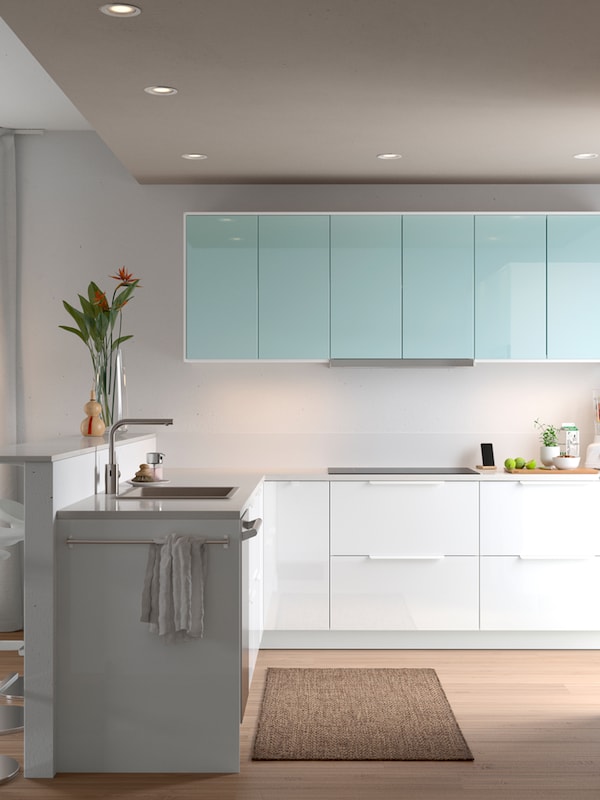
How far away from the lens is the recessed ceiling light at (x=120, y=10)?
8.86ft

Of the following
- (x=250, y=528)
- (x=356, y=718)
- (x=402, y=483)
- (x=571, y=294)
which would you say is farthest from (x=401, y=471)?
(x=250, y=528)

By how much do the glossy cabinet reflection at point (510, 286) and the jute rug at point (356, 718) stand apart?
1789 millimetres

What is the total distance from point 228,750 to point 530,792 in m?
1.04

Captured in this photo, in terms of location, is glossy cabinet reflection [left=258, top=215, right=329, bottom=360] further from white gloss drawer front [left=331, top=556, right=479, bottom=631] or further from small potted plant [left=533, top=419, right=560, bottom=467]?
small potted plant [left=533, top=419, right=560, bottom=467]

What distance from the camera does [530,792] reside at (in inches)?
118

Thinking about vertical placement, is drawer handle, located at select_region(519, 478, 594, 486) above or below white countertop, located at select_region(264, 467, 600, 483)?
below

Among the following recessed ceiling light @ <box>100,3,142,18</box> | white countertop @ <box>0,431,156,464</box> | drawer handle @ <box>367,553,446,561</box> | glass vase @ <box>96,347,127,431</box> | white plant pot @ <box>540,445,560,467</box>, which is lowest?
drawer handle @ <box>367,553,446,561</box>

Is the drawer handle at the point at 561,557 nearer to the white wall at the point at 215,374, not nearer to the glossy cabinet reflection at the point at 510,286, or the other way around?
the white wall at the point at 215,374

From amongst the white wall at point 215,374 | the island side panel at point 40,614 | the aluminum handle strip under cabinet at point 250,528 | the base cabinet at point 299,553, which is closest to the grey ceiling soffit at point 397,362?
the white wall at point 215,374

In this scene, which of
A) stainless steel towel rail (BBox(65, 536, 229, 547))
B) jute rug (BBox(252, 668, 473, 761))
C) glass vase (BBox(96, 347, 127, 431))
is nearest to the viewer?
stainless steel towel rail (BBox(65, 536, 229, 547))

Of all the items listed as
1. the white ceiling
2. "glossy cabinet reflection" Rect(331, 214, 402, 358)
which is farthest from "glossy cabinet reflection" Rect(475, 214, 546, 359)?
"glossy cabinet reflection" Rect(331, 214, 402, 358)

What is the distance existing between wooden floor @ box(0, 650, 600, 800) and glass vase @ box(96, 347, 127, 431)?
4.71ft

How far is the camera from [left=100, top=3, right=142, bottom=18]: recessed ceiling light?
2699 mm

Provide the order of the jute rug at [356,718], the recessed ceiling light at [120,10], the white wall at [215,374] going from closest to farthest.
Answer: the recessed ceiling light at [120,10]
the jute rug at [356,718]
the white wall at [215,374]
